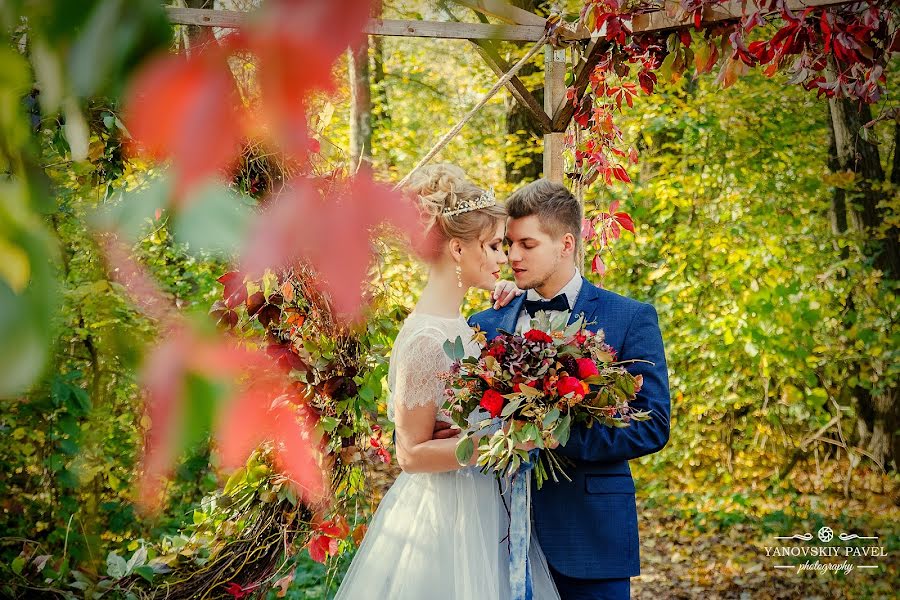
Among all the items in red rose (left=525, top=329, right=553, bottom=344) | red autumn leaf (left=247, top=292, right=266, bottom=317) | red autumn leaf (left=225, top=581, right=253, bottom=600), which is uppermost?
red autumn leaf (left=247, top=292, right=266, bottom=317)

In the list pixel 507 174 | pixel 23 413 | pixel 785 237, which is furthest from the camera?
pixel 507 174

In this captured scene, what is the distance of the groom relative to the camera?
233cm

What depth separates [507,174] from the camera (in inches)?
301

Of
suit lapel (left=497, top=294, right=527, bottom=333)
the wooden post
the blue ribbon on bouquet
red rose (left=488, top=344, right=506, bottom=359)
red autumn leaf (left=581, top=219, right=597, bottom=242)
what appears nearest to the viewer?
red rose (left=488, top=344, right=506, bottom=359)

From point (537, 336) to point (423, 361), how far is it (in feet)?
1.17

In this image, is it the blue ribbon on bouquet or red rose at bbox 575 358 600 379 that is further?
the blue ribbon on bouquet

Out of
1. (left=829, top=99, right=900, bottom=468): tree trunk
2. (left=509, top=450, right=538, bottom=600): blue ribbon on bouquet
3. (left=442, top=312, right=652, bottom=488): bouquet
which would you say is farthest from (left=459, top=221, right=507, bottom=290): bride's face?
(left=829, top=99, right=900, bottom=468): tree trunk

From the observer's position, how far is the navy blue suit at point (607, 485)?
2.29m

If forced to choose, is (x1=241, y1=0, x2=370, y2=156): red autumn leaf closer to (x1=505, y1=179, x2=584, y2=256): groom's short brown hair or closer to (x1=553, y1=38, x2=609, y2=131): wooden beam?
(x1=505, y1=179, x2=584, y2=256): groom's short brown hair

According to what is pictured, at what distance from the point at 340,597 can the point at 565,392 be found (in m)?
0.98

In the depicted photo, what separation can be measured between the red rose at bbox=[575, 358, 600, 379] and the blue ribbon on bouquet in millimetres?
266

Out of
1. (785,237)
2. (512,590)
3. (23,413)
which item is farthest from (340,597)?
(785,237)

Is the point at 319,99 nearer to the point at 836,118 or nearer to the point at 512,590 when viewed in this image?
the point at 512,590

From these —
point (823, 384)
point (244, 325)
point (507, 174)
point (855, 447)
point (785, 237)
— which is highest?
point (507, 174)
